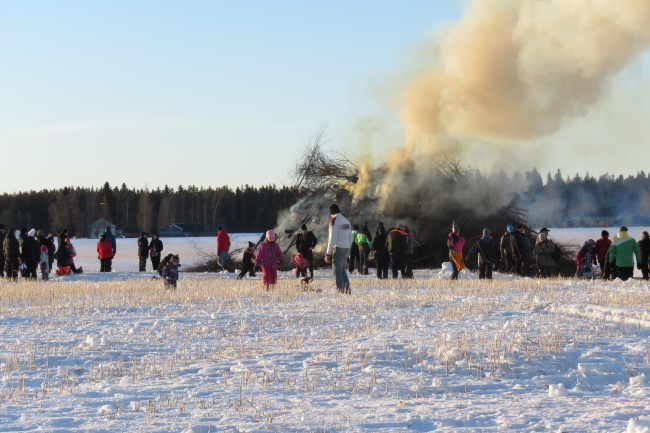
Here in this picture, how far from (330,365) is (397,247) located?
1281 centimetres

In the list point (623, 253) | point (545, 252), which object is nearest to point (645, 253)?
point (623, 253)

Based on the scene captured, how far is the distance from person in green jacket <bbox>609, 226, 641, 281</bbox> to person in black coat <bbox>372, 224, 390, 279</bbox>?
6.11 m

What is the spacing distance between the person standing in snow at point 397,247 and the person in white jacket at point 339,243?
15.6 ft

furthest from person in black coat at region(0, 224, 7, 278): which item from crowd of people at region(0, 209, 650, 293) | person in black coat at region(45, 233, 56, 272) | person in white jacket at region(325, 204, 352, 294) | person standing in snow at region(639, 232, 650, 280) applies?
person standing in snow at region(639, 232, 650, 280)

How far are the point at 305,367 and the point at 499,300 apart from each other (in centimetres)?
761

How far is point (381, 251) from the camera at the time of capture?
21812mm

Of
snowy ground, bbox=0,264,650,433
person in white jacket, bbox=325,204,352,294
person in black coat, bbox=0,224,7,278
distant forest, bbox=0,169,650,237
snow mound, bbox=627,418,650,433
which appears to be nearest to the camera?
snow mound, bbox=627,418,650,433

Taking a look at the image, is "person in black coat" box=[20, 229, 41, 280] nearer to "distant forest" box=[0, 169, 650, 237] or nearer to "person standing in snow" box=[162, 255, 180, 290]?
"person standing in snow" box=[162, 255, 180, 290]

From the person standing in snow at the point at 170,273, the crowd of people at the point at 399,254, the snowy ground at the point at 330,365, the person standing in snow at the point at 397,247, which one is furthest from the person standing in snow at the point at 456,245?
the person standing in snow at the point at 170,273

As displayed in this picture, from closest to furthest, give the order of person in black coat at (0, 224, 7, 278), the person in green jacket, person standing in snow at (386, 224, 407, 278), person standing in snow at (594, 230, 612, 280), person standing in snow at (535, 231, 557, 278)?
1. the person in green jacket
2. person standing in snow at (386, 224, 407, 278)
3. person standing in snow at (535, 231, 557, 278)
4. person standing in snow at (594, 230, 612, 280)
5. person in black coat at (0, 224, 7, 278)

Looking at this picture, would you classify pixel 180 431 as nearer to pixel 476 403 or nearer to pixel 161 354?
pixel 476 403

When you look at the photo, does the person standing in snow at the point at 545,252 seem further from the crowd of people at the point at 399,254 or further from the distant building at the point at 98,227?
the distant building at the point at 98,227

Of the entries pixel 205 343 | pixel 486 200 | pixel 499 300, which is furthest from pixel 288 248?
pixel 205 343

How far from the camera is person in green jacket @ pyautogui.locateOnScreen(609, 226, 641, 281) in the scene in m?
19.8
